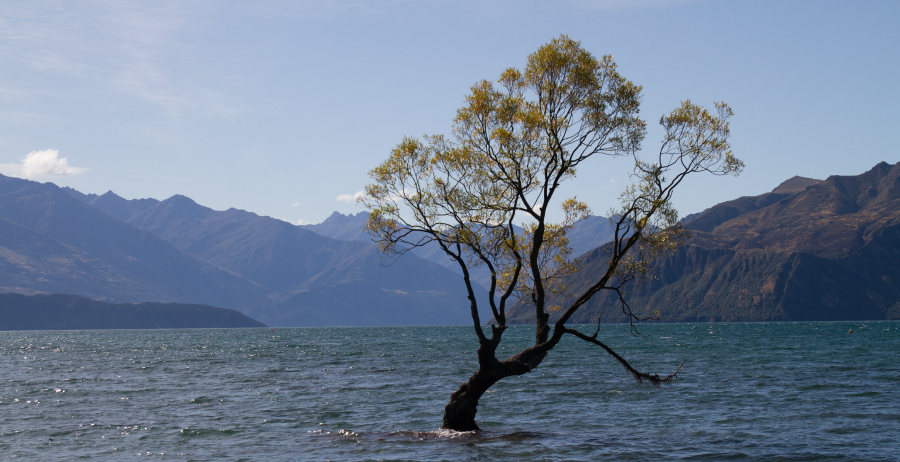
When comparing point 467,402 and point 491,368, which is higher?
point 491,368

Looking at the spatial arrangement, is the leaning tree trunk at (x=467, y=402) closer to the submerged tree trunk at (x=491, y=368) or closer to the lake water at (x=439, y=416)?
the submerged tree trunk at (x=491, y=368)

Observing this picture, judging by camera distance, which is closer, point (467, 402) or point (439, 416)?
point (467, 402)

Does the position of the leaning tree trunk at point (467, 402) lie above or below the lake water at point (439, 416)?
above

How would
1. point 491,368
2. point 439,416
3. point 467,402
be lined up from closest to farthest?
point 491,368
point 467,402
point 439,416

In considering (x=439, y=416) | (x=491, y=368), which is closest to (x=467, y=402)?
(x=491, y=368)

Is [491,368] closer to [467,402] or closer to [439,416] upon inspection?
[467,402]

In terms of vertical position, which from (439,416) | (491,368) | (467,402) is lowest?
(439,416)

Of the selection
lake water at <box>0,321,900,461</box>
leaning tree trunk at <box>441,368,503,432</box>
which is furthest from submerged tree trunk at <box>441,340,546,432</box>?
lake water at <box>0,321,900,461</box>

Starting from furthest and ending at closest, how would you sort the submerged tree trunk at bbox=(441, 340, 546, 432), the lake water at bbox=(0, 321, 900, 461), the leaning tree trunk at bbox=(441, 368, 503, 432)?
the leaning tree trunk at bbox=(441, 368, 503, 432) < the submerged tree trunk at bbox=(441, 340, 546, 432) < the lake water at bbox=(0, 321, 900, 461)

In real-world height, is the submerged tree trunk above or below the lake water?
above

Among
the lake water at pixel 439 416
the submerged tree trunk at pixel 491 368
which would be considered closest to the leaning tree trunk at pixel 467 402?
the submerged tree trunk at pixel 491 368

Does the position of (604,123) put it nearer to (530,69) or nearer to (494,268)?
(530,69)

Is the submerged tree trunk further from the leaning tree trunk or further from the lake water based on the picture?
the lake water

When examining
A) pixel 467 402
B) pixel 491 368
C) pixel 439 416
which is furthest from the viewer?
pixel 439 416
